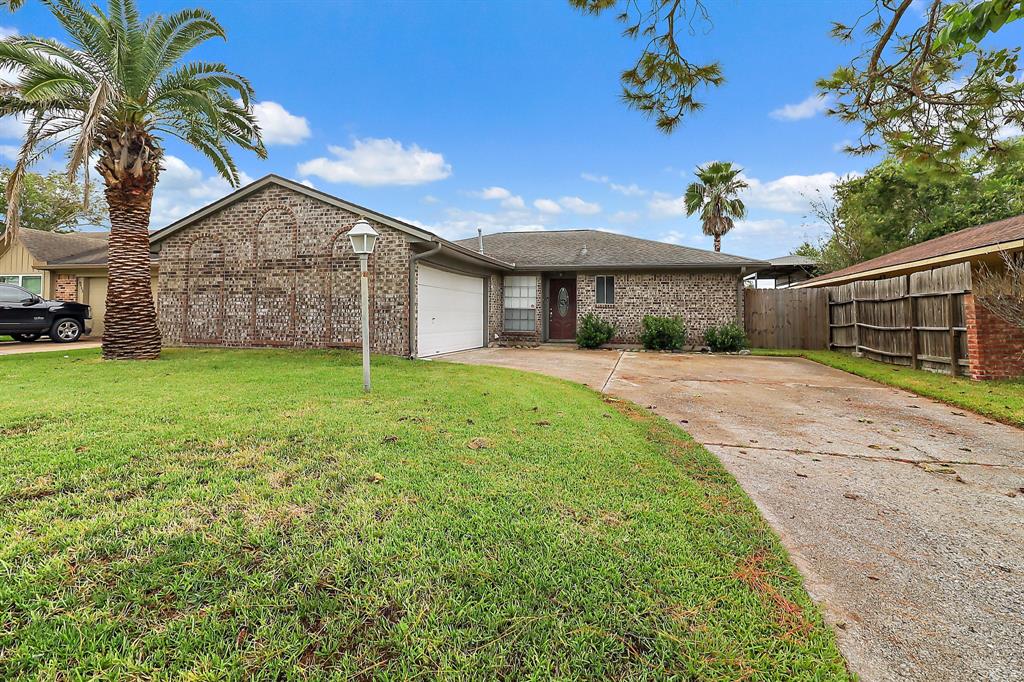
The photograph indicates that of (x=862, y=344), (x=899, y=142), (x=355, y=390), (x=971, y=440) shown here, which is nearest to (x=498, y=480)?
(x=355, y=390)

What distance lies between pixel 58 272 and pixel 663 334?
67.1 feet

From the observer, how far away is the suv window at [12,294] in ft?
42.3

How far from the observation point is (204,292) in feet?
39.9

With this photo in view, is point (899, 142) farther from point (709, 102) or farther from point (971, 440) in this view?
point (971, 440)

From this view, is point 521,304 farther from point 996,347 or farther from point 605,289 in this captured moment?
point 996,347

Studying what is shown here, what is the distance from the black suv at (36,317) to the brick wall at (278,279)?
13.2ft

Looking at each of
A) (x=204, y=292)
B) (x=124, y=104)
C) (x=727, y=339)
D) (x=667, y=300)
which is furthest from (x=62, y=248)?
(x=727, y=339)

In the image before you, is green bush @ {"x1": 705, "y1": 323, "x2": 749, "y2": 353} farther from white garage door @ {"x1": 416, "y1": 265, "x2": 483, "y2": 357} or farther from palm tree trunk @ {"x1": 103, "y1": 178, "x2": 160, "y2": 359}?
palm tree trunk @ {"x1": 103, "y1": 178, "x2": 160, "y2": 359}

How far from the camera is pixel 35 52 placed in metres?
8.36

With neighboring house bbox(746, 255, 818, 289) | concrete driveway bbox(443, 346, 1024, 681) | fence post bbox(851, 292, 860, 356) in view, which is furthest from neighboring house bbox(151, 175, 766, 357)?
neighboring house bbox(746, 255, 818, 289)

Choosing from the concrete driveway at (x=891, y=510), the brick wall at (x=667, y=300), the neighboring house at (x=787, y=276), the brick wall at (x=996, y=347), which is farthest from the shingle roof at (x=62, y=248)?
the neighboring house at (x=787, y=276)

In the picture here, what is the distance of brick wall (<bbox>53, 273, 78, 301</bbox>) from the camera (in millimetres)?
16141

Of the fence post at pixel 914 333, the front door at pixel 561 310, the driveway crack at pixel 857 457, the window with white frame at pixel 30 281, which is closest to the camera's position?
the driveway crack at pixel 857 457

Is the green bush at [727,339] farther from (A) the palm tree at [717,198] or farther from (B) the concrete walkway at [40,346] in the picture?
(B) the concrete walkway at [40,346]
